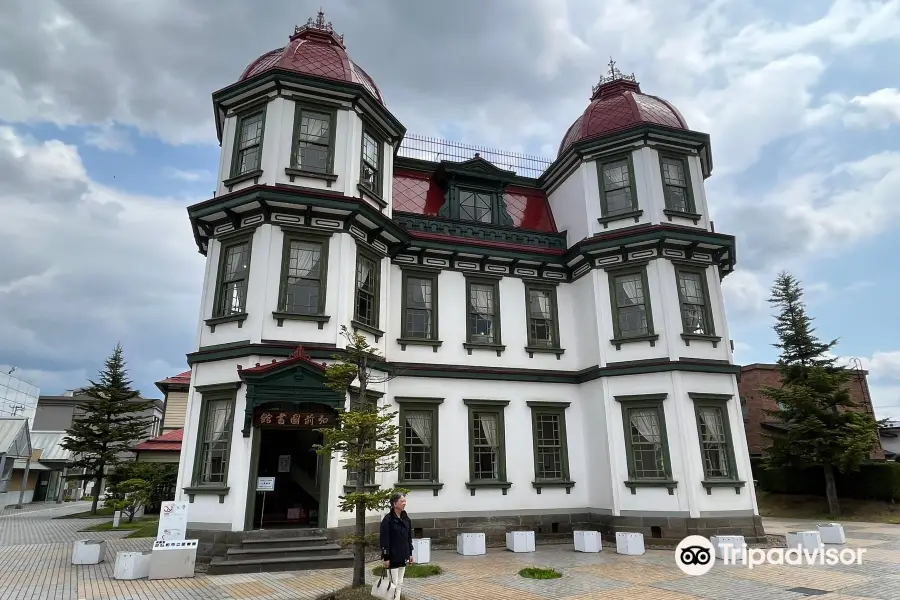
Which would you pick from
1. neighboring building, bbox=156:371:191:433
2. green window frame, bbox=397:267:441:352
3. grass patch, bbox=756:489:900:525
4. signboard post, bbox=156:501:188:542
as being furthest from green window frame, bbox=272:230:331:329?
grass patch, bbox=756:489:900:525

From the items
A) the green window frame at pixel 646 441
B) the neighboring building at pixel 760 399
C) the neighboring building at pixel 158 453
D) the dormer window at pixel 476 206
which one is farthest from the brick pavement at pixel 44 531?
the neighboring building at pixel 760 399

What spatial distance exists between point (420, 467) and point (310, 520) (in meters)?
3.45

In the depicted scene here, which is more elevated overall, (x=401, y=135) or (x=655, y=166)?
(x=401, y=135)

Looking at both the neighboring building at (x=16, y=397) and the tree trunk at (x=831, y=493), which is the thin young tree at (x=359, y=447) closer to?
the tree trunk at (x=831, y=493)

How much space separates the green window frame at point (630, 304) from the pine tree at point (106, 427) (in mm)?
22871

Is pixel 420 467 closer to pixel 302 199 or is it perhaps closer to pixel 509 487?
pixel 509 487

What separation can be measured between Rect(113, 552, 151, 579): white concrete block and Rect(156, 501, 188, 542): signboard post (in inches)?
18.7

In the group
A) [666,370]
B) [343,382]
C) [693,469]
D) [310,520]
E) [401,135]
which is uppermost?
[401,135]

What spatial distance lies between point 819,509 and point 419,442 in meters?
20.4

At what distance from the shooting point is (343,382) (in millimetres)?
10344

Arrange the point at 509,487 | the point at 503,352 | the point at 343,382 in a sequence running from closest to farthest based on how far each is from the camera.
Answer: the point at 343,382
the point at 509,487
the point at 503,352

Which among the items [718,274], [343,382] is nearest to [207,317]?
[343,382]

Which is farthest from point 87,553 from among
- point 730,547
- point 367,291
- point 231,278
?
point 730,547

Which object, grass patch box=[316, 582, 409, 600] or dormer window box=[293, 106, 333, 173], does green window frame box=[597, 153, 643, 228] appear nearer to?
dormer window box=[293, 106, 333, 173]
